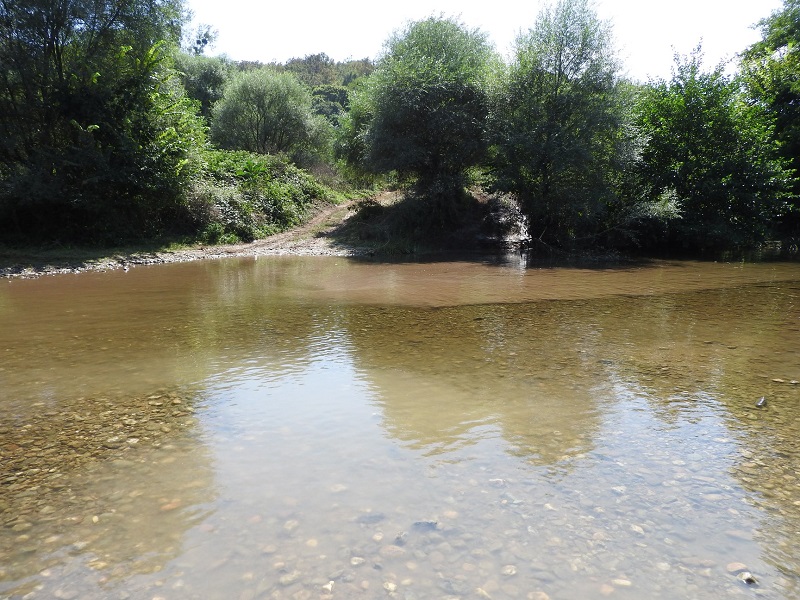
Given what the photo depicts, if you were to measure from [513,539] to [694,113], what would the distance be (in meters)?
26.3

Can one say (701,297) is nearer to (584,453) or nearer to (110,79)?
(584,453)

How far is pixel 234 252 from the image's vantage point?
2314 cm

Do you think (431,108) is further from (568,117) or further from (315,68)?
(315,68)

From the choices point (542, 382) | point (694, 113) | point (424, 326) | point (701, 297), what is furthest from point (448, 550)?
point (694, 113)

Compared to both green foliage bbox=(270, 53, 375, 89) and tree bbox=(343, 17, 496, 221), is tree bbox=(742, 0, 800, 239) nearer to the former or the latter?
tree bbox=(343, 17, 496, 221)

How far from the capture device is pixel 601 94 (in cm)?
2367

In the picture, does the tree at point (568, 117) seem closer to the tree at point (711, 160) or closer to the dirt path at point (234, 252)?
the tree at point (711, 160)

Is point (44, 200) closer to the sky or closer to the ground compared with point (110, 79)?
closer to the ground

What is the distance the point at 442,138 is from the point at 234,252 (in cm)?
1066

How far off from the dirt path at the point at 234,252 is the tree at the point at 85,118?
8.86ft

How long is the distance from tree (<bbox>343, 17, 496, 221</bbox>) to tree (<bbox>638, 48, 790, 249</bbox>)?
7823 millimetres

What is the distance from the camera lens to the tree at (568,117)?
23.4m

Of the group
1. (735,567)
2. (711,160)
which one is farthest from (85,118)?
(711,160)

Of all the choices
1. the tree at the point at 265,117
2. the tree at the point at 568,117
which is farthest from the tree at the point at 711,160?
the tree at the point at 265,117
